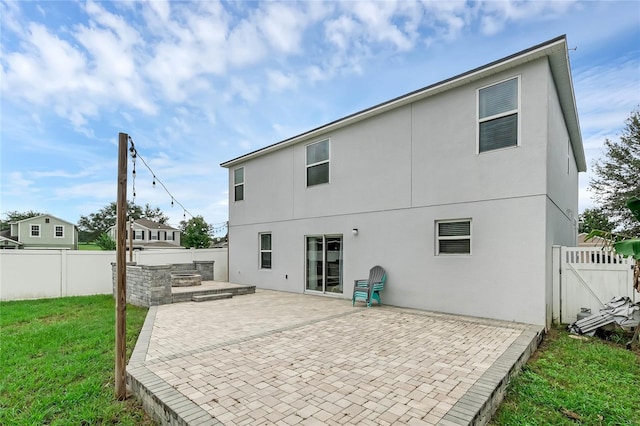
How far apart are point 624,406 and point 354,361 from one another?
3.03 m

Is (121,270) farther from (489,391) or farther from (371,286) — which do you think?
(371,286)

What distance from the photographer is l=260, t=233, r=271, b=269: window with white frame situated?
13039 mm

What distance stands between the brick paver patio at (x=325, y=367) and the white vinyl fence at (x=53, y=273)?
7076 mm

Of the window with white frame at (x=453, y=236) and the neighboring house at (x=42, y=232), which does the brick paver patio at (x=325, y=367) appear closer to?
the window with white frame at (x=453, y=236)

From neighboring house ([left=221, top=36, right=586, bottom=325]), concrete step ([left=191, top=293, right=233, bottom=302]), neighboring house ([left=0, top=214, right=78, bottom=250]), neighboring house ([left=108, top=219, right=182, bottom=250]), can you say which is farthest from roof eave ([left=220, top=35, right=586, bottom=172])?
neighboring house ([left=0, top=214, right=78, bottom=250])

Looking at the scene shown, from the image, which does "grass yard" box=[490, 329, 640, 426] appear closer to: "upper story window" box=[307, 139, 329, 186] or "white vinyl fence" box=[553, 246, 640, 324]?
"white vinyl fence" box=[553, 246, 640, 324]

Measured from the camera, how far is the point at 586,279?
6898mm

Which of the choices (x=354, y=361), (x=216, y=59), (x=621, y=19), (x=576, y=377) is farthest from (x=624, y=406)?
(x=216, y=59)

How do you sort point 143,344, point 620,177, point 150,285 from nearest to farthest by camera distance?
point 143,344
point 150,285
point 620,177

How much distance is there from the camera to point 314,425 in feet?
9.26

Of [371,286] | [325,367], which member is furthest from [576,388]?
[371,286]

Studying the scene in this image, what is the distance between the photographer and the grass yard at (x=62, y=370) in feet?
11.3

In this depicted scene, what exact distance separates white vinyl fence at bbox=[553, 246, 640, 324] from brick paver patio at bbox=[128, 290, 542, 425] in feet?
4.91

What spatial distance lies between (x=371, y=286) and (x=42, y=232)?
4007 centimetres
